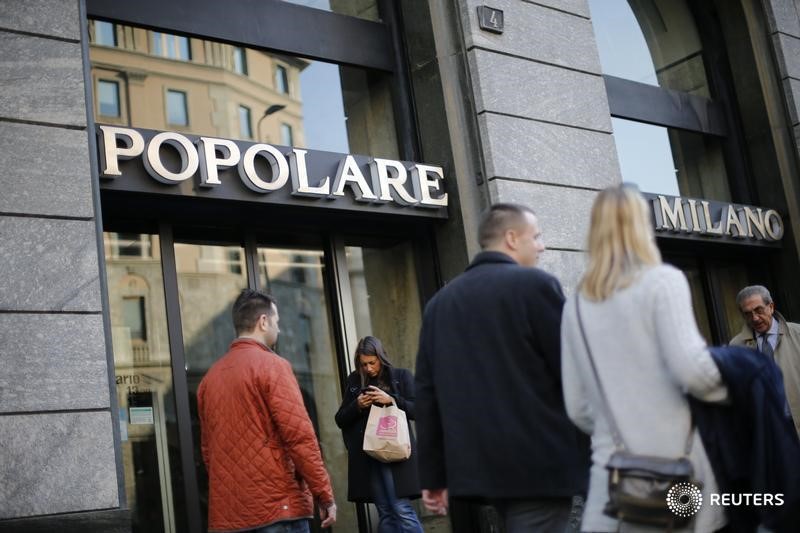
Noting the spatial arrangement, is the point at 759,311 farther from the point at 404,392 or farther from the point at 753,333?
the point at 404,392

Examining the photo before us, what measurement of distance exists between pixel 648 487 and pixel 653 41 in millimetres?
9625

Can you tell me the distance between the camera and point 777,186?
1111 cm

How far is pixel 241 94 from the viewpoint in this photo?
316 inches

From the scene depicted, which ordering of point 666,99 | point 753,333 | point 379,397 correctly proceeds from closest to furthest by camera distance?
1. point 379,397
2. point 753,333
3. point 666,99

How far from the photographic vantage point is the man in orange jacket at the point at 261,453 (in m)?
4.90

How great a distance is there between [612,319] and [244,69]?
18.4 ft

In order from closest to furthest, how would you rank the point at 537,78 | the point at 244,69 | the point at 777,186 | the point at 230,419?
the point at 230,419 → the point at 244,69 → the point at 537,78 → the point at 777,186

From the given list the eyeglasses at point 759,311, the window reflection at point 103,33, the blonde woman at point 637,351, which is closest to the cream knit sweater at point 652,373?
the blonde woman at point 637,351

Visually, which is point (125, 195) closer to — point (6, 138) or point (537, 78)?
point (6, 138)

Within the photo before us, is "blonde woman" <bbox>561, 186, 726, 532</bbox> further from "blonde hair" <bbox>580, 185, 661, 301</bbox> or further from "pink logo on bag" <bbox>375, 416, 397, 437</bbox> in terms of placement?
"pink logo on bag" <bbox>375, 416, 397, 437</bbox>

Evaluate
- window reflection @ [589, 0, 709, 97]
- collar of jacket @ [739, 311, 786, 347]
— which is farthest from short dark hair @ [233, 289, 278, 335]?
window reflection @ [589, 0, 709, 97]

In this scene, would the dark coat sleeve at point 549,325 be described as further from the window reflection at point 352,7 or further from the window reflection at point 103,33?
the window reflection at point 352,7

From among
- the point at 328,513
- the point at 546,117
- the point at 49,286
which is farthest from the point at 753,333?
the point at 49,286

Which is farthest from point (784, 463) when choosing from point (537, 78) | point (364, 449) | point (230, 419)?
point (537, 78)
